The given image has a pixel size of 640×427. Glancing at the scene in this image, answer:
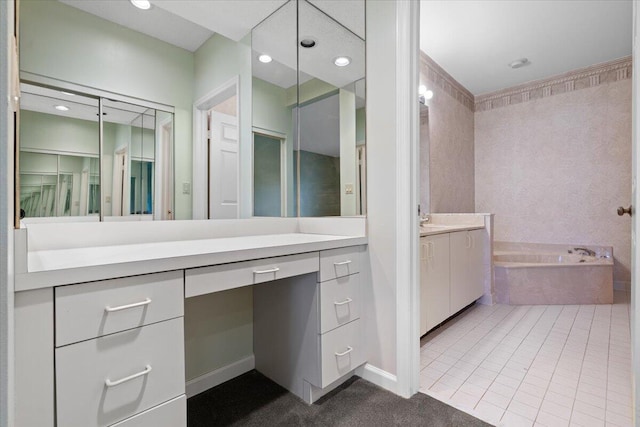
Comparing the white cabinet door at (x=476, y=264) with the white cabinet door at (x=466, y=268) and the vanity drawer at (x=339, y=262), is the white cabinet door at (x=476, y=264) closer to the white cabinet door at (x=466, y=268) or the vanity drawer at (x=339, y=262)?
the white cabinet door at (x=466, y=268)

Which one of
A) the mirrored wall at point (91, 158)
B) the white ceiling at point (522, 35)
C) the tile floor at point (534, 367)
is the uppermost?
the white ceiling at point (522, 35)

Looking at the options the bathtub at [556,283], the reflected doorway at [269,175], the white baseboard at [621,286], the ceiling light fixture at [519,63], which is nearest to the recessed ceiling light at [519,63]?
the ceiling light fixture at [519,63]

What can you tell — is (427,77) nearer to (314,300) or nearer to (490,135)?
(490,135)

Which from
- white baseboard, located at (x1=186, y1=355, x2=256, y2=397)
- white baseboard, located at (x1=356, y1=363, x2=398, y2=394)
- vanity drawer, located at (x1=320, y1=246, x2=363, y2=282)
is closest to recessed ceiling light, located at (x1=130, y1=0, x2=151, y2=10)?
vanity drawer, located at (x1=320, y1=246, x2=363, y2=282)

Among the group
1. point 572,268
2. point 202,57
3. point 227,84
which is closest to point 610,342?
point 572,268

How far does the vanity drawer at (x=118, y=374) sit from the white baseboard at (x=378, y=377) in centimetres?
99

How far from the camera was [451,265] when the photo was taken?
7.94 ft

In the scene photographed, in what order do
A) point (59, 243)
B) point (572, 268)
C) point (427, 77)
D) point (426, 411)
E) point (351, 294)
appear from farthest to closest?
1. point (427, 77)
2. point (572, 268)
3. point (351, 294)
4. point (426, 411)
5. point (59, 243)

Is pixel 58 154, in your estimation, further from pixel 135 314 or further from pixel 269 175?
pixel 269 175

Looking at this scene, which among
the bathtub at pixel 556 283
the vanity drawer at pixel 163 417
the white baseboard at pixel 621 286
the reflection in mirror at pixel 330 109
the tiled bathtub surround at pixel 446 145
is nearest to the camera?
the vanity drawer at pixel 163 417

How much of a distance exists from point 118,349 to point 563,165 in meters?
4.62

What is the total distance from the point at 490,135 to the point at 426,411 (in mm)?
3922

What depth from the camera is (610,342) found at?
2137mm

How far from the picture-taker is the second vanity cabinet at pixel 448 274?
6.87 feet
